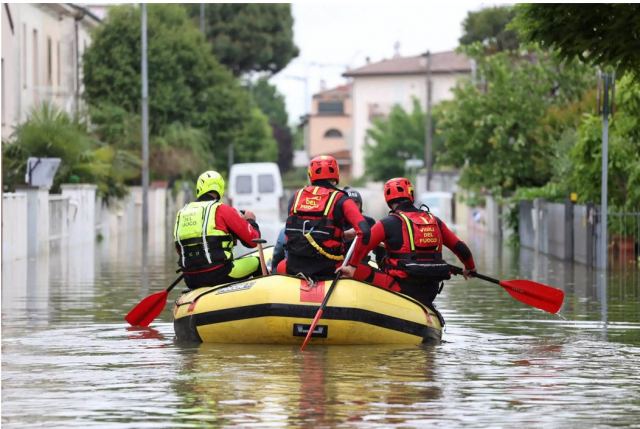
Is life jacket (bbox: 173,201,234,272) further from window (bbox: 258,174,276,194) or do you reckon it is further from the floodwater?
window (bbox: 258,174,276,194)

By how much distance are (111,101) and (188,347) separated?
48.0 metres

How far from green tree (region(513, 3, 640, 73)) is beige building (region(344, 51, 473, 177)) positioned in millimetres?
109098

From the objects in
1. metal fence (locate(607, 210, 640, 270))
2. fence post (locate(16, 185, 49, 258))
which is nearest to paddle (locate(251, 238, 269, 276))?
metal fence (locate(607, 210, 640, 270))

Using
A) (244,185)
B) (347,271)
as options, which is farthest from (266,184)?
(347,271)

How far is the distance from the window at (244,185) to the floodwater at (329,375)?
104ft

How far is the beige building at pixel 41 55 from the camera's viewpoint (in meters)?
45.1

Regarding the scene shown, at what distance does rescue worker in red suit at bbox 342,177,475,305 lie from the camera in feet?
51.2

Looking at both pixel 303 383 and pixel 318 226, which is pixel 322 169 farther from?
pixel 303 383

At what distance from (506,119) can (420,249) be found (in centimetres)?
2838

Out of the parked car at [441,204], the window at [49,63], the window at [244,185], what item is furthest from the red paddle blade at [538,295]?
the parked car at [441,204]

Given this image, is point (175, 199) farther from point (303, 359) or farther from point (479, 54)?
point (303, 359)

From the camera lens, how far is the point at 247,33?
100 meters

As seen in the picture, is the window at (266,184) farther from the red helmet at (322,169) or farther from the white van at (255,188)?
the red helmet at (322,169)

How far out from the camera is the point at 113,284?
25484 mm
